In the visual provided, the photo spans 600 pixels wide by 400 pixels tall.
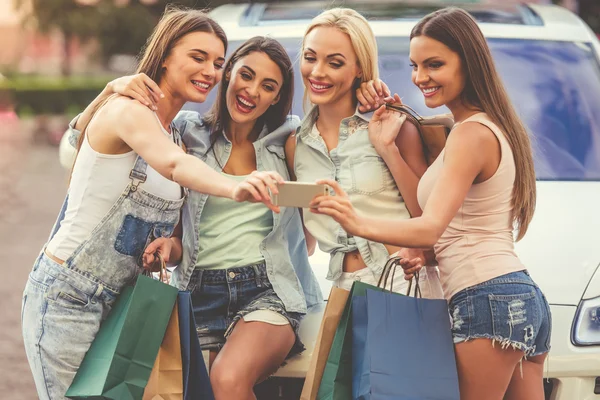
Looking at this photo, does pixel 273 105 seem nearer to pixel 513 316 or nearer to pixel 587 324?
pixel 513 316

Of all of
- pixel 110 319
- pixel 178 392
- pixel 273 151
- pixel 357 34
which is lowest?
pixel 178 392

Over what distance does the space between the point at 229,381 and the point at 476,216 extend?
36.8 inches

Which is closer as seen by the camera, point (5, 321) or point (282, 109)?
point (282, 109)

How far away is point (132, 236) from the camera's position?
3.05 metres

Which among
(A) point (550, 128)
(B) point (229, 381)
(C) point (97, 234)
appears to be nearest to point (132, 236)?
(C) point (97, 234)

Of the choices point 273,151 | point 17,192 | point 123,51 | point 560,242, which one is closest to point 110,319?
point 273,151

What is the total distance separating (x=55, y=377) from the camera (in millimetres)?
2980

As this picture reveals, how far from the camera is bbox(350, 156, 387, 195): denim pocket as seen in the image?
3.35 meters

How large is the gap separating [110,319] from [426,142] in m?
1.19

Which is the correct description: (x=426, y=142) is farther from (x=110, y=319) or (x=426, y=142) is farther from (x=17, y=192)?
(x=17, y=192)

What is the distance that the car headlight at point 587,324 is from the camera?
11.3 feet

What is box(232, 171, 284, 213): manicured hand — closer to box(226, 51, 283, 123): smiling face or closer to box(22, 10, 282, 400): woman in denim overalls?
box(22, 10, 282, 400): woman in denim overalls

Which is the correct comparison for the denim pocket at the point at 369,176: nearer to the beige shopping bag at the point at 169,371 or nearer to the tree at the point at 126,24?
the beige shopping bag at the point at 169,371

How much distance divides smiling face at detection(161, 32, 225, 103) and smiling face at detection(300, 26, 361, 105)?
1.11ft
